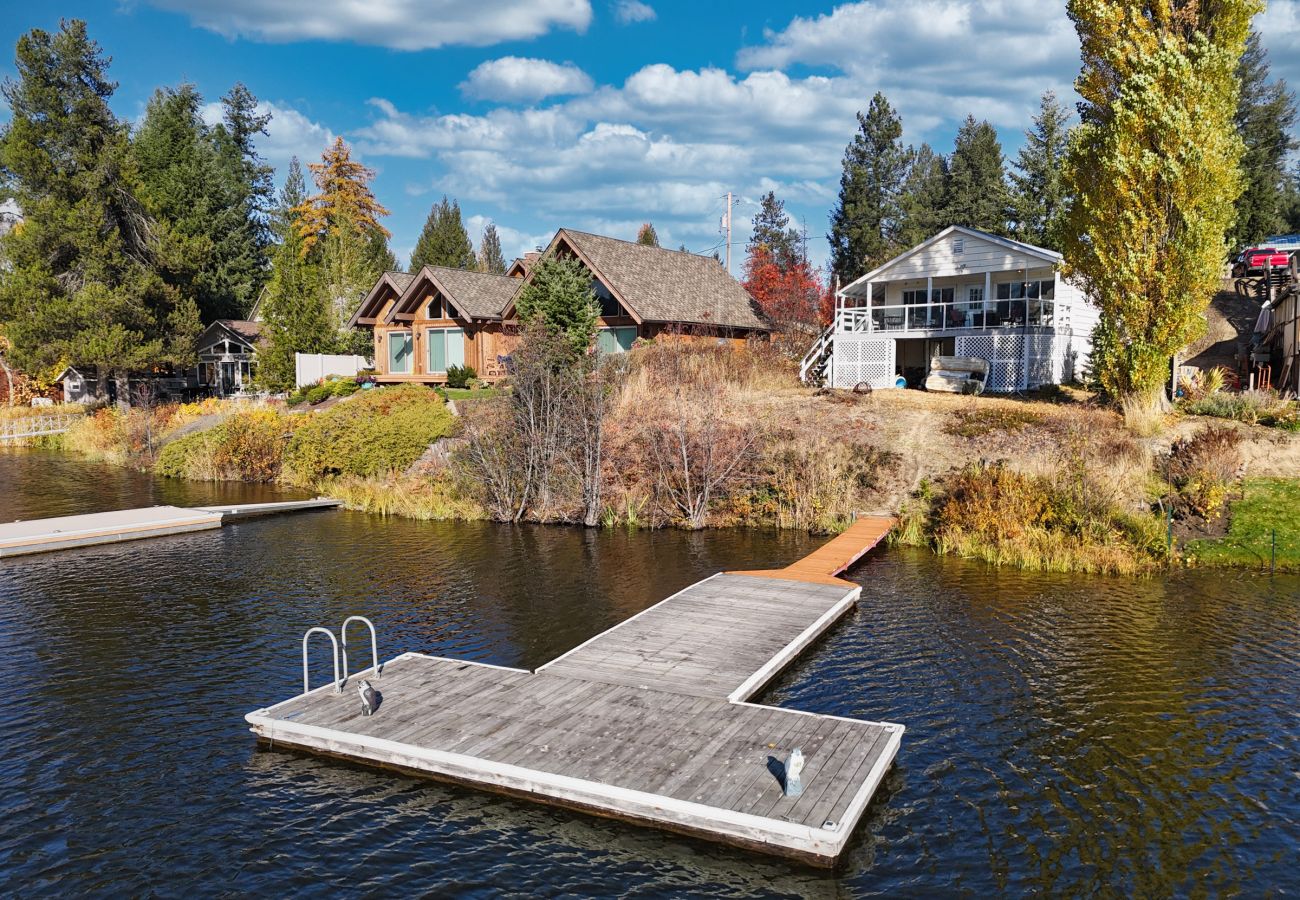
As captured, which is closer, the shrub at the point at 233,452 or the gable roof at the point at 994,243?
the gable roof at the point at 994,243

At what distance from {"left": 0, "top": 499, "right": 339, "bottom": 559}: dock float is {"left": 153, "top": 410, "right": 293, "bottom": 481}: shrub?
20.0 feet

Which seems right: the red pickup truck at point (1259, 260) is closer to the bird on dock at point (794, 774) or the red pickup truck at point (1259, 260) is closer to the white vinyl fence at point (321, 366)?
the bird on dock at point (794, 774)

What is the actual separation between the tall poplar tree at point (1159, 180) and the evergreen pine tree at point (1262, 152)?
3122 centimetres

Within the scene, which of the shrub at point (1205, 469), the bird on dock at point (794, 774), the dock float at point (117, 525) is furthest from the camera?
the dock float at point (117, 525)

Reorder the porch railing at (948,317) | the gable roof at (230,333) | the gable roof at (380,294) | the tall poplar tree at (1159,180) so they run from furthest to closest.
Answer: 1. the gable roof at (230,333)
2. the gable roof at (380,294)
3. the porch railing at (948,317)
4. the tall poplar tree at (1159,180)

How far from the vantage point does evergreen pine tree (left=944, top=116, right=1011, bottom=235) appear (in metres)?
56.4

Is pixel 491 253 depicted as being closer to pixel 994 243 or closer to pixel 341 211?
pixel 341 211

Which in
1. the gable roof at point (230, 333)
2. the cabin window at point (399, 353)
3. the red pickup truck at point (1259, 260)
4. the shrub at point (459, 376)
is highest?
the red pickup truck at point (1259, 260)

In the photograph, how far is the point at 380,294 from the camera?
48.4 metres

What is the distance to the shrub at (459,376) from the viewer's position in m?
43.7

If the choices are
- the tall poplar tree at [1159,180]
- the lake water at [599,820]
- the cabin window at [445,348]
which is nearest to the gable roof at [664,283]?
the cabin window at [445,348]

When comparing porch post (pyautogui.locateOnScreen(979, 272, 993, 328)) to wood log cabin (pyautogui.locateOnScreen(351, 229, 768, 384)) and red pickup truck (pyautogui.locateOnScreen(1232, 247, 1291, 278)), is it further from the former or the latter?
red pickup truck (pyautogui.locateOnScreen(1232, 247, 1291, 278))

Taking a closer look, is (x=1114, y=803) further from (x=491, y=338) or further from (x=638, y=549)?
(x=491, y=338)

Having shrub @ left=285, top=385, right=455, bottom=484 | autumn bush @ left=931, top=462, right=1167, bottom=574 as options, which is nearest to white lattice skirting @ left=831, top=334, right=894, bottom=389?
autumn bush @ left=931, top=462, right=1167, bottom=574
